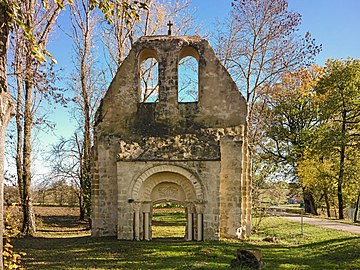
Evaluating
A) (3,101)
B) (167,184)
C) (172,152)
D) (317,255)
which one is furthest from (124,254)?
(3,101)

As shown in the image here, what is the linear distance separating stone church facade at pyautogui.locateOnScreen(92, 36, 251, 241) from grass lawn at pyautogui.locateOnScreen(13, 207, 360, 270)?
1.15m

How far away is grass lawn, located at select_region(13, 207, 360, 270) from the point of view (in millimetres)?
10680

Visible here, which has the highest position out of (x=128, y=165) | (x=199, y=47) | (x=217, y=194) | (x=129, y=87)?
(x=199, y=47)

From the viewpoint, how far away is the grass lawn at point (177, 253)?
1068 centimetres

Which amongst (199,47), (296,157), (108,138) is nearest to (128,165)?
(108,138)

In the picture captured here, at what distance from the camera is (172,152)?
1473 cm

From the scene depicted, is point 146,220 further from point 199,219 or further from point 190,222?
point 199,219

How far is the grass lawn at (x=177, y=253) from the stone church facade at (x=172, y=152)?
3.77 ft

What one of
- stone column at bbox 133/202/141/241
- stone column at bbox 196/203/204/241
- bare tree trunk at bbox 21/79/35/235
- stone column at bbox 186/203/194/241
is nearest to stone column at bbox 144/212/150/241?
stone column at bbox 133/202/141/241

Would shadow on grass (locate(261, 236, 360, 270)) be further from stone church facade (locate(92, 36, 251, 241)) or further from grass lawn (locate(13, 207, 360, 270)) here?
stone church facade (locate(92, 36, 251, 241))

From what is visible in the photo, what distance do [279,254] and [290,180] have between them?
60.6 ft

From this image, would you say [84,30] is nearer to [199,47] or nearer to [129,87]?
[129,87]

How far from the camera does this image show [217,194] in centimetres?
1427

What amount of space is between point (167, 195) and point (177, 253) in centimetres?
348
